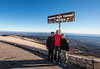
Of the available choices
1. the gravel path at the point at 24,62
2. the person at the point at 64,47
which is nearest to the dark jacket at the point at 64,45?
the person at the point at 64,47

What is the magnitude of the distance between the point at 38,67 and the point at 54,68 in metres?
0.82

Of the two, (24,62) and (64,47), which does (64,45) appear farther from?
(24,62)

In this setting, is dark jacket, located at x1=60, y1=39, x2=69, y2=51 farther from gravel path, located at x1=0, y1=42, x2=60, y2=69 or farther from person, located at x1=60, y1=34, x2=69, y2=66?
gravel path, located at x1=0, y1=42, x2=60, y2=69

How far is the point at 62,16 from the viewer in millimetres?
8617

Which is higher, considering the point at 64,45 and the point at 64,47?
the point at 64,45

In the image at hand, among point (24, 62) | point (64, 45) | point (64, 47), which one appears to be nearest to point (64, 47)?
point (64, 47)

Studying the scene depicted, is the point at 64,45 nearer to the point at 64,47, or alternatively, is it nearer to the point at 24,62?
the point at 64,47

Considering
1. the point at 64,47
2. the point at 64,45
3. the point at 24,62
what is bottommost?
the point at 24,62

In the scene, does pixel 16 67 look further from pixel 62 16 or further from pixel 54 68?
pixel 62 16

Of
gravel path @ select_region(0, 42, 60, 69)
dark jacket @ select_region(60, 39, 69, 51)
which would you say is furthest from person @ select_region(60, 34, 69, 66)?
gravel path @ select_region(0, 42, 60, 69)

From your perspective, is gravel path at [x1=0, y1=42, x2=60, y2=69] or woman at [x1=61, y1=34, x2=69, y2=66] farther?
woman at [x1=61, y1=34, x2=69, y2=66]

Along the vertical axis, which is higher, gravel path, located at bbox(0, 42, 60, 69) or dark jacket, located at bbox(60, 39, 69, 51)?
dark jacket, located at bbox(60, 39, 69, 51)

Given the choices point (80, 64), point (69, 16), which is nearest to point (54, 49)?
point (80, 64)

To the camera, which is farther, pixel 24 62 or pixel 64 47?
pixel 24 62
